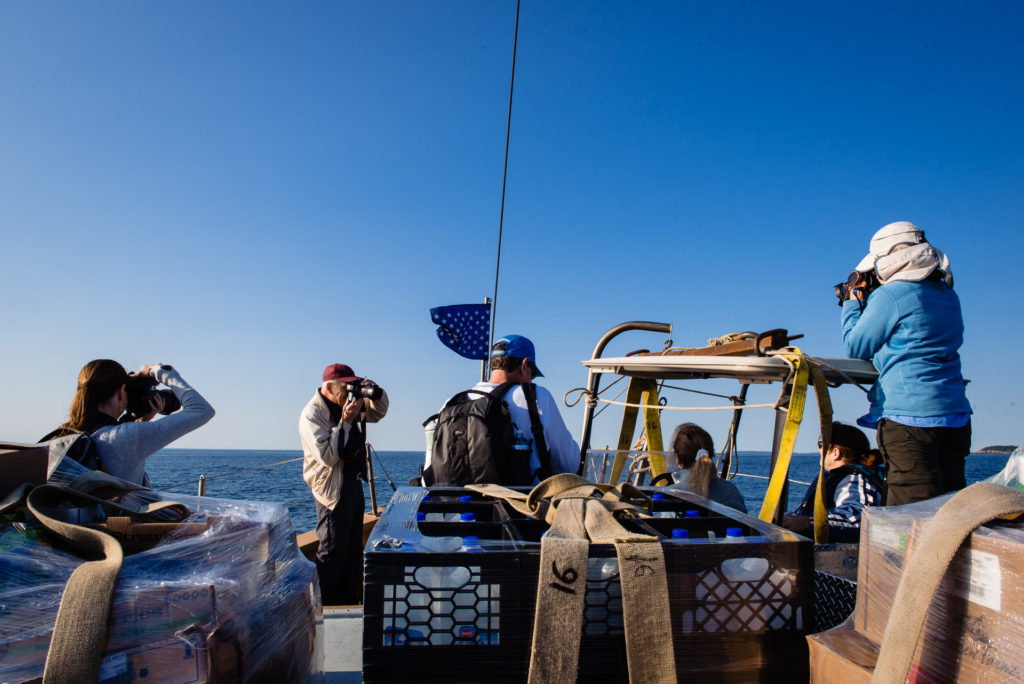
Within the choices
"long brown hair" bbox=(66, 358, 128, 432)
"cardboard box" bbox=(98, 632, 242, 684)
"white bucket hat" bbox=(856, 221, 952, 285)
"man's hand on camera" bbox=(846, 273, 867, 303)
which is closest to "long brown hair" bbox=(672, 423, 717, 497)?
"man's hand on camera" bbox=(846, 273, 867, 303)

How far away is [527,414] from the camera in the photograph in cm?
331

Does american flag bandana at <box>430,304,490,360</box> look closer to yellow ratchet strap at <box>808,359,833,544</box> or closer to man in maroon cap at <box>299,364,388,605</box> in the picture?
man in maroon cap at <box>299,364,388,605</box>

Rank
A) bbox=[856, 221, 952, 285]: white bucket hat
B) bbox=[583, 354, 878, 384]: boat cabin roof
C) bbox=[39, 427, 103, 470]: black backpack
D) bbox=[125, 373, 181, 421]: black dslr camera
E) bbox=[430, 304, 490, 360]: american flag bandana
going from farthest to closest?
Answer: bbox=[430, 304, 490, 360]: american flag bandana, bbox=[125, 373, 181, 421]: black dslr camera, bbox=[856, 221, 952, 285]: white bucket hat, bbox=[583, 354, 878, 384]: boat cabin roof, bbox=[39, 427, 103, 470]: black backpack

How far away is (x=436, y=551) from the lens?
4.15 feet

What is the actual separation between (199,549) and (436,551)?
0.51 meters

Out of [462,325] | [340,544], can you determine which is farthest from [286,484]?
[340,544]

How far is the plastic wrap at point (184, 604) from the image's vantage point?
1104 millimetres

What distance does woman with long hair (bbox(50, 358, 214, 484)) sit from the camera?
252cm

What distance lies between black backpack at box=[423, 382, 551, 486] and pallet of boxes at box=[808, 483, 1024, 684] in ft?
5.74

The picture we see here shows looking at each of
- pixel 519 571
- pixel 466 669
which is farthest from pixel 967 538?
pixel 466 669

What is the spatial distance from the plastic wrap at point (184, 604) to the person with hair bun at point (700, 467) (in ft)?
7.69

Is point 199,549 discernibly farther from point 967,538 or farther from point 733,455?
point 733,455

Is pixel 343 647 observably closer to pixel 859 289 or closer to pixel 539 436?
pixel 539 436

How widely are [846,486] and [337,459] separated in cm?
333
